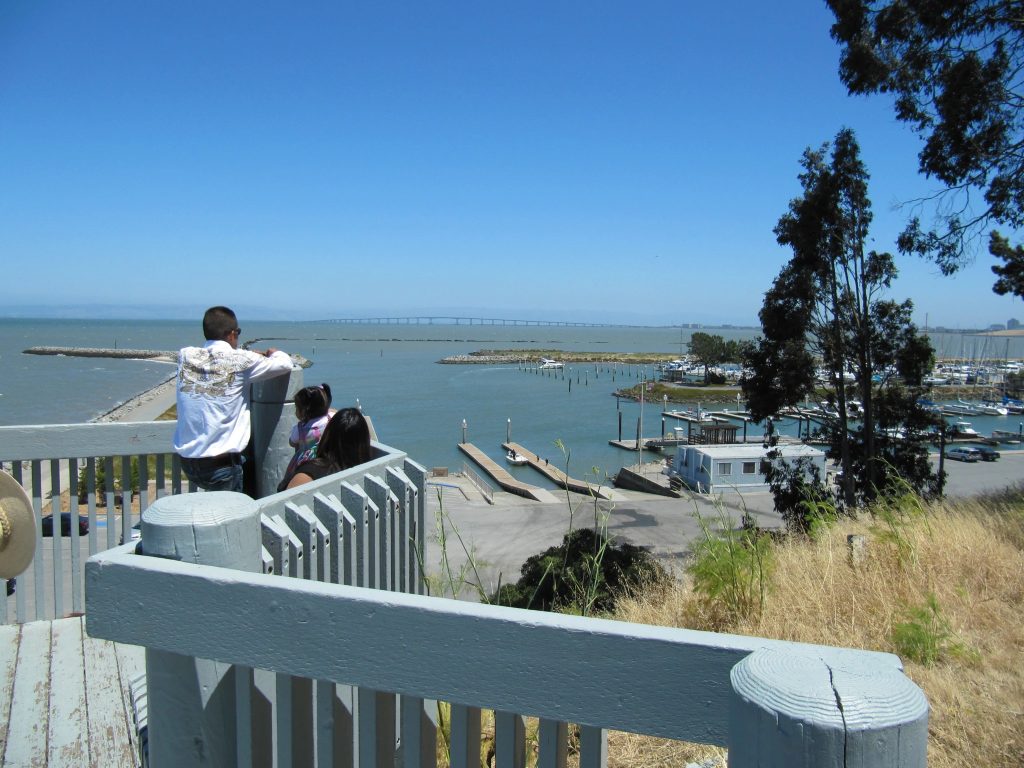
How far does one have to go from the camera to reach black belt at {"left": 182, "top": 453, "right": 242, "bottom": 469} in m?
3.74

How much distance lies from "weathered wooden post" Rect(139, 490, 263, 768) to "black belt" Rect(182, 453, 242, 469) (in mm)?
2198

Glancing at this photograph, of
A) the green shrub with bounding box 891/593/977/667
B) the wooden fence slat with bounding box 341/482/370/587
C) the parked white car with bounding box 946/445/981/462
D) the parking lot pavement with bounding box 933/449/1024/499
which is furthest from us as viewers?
the parked white car with bounding box 946/445/981/462

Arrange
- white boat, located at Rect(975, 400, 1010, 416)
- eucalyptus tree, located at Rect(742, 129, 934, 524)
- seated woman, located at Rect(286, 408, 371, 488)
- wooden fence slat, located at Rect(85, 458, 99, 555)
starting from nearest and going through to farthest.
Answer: seated woman, located at Rect(286, 408, 371, 488), wooden fence slat, located at Rect(85, 458, 99, 555), eucalyptus tree, located at Rect(742, 129, 934, 524), white boat, located at Rect(975, 400, 1010, 416)

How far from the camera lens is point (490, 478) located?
44312 mm

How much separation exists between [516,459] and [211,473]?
47629 millimetres

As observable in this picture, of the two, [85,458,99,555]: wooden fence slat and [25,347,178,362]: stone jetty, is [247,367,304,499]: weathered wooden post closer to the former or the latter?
[85,458,99,555]: wooden fence slat

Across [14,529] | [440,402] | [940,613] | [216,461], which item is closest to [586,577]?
[940,613]

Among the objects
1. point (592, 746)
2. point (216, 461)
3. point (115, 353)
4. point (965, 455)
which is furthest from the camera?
point (115, 353)

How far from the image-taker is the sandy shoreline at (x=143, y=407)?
49000 mm

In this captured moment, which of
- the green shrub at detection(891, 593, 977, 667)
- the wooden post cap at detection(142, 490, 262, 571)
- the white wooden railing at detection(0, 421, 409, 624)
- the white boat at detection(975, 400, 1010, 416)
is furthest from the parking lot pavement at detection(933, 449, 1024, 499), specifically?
the wooden post cap at detection(142, 490, 262, 571)

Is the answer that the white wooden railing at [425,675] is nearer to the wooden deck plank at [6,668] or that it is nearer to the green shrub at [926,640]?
the wooden deck plank at [6,668]

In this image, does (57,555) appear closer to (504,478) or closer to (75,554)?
(75,554)

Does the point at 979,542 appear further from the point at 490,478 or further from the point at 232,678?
the point at 490,478

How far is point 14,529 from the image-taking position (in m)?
2.76
